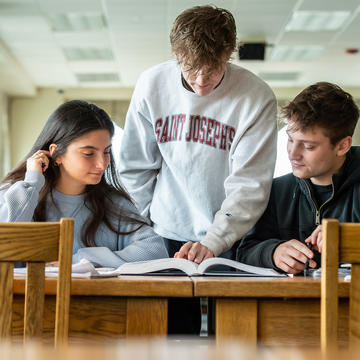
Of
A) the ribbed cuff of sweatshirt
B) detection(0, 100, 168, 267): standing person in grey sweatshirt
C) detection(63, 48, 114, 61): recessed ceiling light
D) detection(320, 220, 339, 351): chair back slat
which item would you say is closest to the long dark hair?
detection(0, 100, 168, 267): standing person in grey sweatshirt

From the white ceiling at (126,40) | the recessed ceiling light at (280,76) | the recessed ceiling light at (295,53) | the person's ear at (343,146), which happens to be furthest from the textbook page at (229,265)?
the recessed ceiling light at (280,76)

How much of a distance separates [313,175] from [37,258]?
3.55 feet

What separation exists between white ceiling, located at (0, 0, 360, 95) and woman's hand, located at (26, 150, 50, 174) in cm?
293

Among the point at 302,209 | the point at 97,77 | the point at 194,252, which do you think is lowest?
the point at 194,252

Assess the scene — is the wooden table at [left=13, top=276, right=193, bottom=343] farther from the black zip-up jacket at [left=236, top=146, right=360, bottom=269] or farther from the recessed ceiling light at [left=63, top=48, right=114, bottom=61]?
the recessed ceiling light at [left=63, top=48, right=114, bottom=61]

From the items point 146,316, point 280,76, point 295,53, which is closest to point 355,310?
point 146,316

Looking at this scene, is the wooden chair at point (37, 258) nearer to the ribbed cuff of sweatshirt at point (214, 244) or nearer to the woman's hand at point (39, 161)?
the ribbed cuff of sweatshirt at point (214, 244)

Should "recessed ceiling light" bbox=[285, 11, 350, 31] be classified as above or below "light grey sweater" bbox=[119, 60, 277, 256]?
above

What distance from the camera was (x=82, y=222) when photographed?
75.7 inches

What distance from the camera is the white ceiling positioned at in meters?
5.84

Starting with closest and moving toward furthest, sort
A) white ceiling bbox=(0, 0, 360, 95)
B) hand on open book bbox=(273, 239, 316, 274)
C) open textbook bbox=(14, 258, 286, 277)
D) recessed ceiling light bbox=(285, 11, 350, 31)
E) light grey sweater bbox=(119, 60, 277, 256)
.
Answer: open textbook bbox=(14, 258, 286, 277) → hand on open book bbox=(273, 239, 316, 274) → light grey sweater bbox=(119, 60, 277, 256) → white ceiling bbox=(0, 0, 360, 95) → recessed ceiling light bbox=(285, 11, 350, 31)

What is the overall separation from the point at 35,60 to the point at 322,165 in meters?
6.41

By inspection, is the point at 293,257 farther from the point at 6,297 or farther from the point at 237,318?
the point at 6,297

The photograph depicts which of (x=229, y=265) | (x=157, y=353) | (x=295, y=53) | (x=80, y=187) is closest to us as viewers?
(x=157, y=353)
